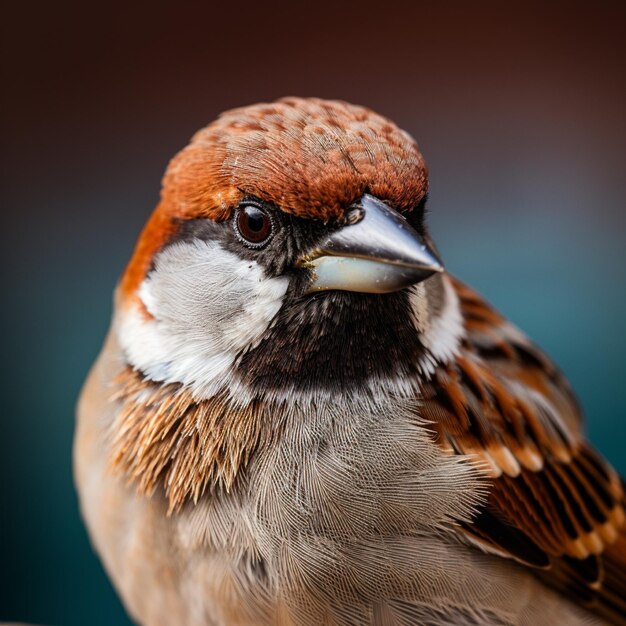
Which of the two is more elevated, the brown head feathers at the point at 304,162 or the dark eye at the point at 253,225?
the brown head feathers at the point at 304,162

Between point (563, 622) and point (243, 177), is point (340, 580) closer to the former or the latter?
point (563, 622)

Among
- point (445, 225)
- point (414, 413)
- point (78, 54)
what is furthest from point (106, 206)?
point (414, 413)

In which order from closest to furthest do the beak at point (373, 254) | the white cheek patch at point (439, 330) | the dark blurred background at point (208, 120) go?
the beak at point (373, 254) < the white cheek patch at point (439, 330) < the dark blurred background at point (208, 120)

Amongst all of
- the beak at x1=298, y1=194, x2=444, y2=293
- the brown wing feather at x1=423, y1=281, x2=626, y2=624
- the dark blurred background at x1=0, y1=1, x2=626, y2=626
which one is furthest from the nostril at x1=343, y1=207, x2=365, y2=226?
the dark blurred background at x1=0, y1=1, x2=626, y2=626

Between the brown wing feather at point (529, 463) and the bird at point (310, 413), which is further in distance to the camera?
the brown wing feather at point (529, 463)

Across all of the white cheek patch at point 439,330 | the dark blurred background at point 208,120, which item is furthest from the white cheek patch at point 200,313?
the dark blurred background at point 208,120

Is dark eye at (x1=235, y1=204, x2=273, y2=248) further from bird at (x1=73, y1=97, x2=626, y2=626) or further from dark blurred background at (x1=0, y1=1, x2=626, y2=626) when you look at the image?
dark blurred background at (x1=0, y1=1, x2=626, y2=626)

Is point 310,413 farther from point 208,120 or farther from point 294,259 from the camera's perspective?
point 208,120

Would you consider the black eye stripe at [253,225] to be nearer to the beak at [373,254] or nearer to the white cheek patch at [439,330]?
the beak at [373,254]
